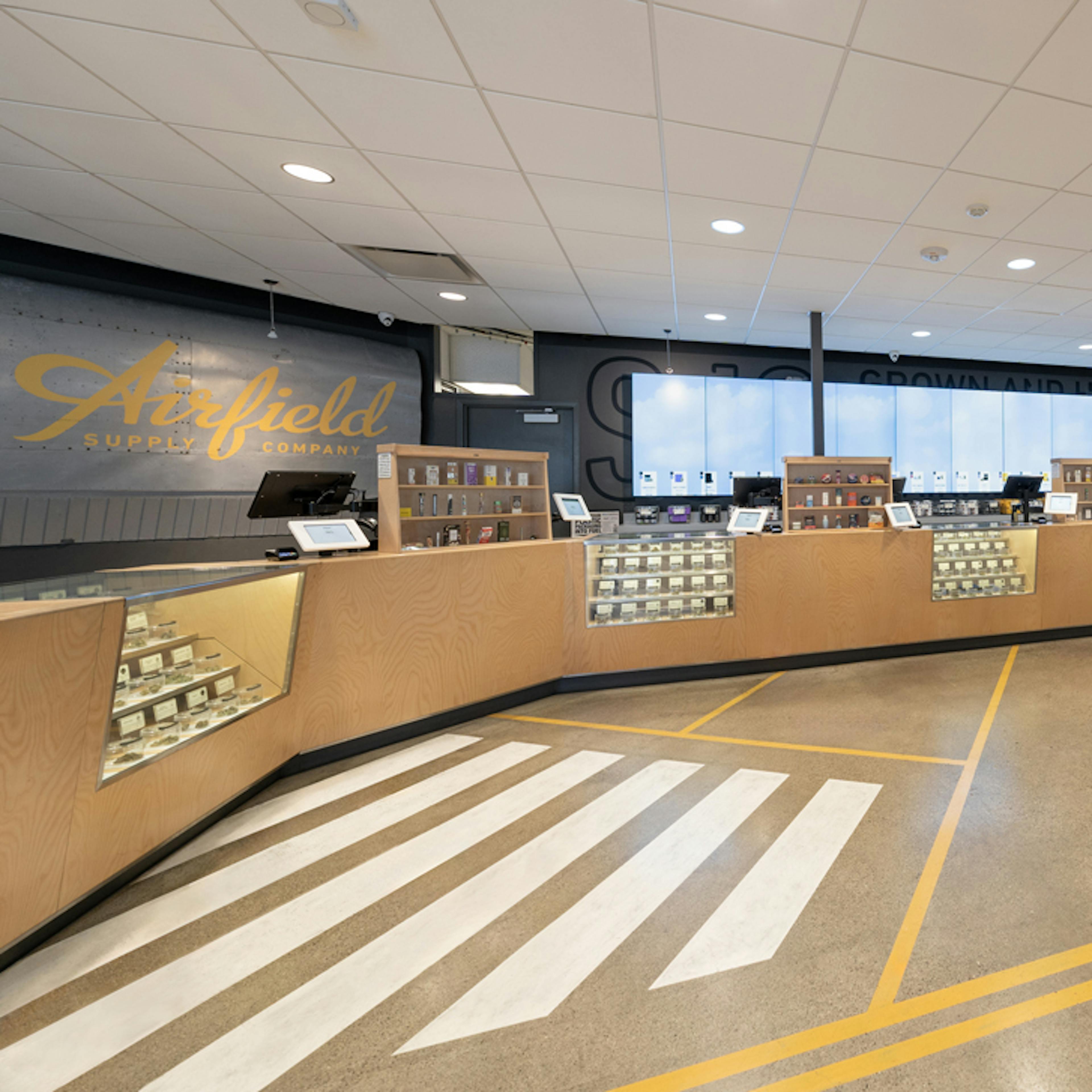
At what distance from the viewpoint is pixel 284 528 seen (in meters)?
5.88

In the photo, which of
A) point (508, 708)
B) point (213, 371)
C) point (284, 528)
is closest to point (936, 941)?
point (508, 708)

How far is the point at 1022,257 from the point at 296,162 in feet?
17.9

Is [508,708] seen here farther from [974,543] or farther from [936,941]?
[974,543]

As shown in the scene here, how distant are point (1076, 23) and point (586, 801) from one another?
3825 mm

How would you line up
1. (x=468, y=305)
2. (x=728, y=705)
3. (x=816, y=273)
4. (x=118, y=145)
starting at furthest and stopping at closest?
1. (x=468, y=305)
2. (x=816, y=273)
3. (x=728, y=705)
4. (x=118, y=145)

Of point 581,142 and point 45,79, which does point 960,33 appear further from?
point 45,79

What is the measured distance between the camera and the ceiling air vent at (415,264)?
4.66 metres

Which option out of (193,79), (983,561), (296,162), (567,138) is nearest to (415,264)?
(296,162)

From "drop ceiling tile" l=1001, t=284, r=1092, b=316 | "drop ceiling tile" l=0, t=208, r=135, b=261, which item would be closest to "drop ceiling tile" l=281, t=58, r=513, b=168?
"drop ceiling tile" l=0, t=208, r=135, b=261

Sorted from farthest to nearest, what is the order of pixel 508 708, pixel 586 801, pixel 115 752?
pixel 508 708, pixel 586 801, pixel 115 752

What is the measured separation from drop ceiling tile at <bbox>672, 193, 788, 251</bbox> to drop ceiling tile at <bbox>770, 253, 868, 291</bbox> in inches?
15.9

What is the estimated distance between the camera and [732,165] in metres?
3.34

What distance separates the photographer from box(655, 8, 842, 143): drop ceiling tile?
238 cm

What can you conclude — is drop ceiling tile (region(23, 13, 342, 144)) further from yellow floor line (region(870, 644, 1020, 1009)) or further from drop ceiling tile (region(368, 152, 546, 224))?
yellow floor line (region(870, 644, 1020, 1009))
